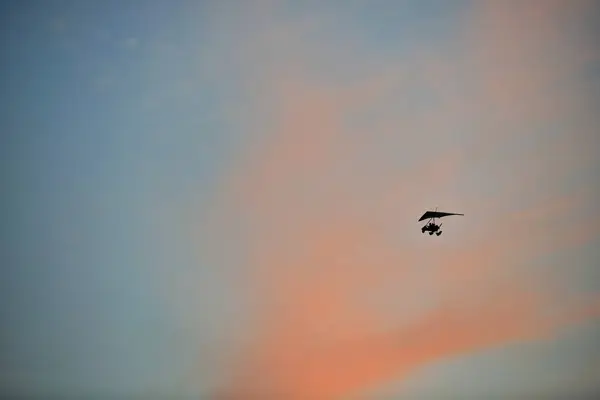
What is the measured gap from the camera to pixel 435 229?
109 metres
